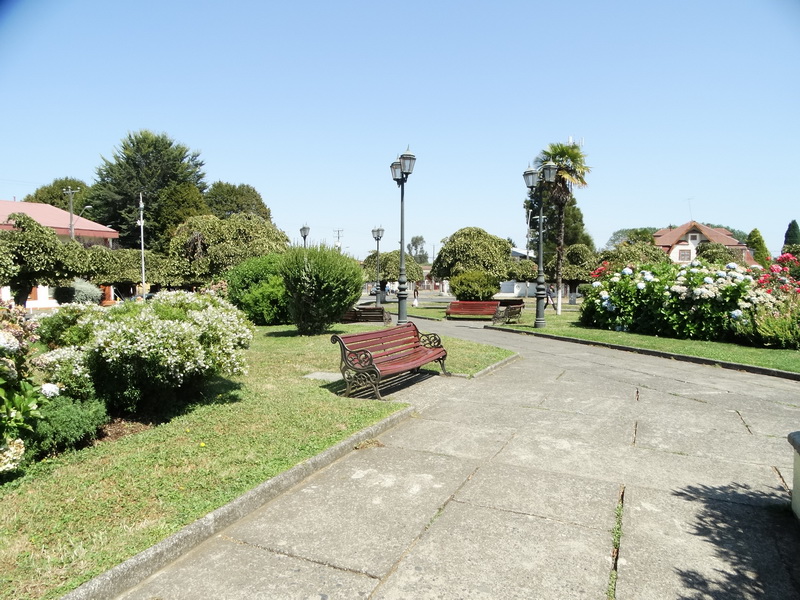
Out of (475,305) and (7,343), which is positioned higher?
(7,343)

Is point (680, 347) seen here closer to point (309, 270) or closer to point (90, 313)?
point (309, 270)

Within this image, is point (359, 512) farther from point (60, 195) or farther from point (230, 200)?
point (60, 195)

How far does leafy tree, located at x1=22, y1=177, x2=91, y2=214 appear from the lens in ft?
195

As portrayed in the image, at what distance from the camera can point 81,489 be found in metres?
3.74

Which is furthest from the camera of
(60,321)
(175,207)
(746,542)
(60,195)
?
(60,195)

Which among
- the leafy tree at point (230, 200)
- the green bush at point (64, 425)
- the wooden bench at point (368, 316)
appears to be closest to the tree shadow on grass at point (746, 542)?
the green bush at point (64, 425)

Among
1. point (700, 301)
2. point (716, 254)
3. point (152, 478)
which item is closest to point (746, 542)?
point (152, 478)

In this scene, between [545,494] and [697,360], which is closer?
[545,494]

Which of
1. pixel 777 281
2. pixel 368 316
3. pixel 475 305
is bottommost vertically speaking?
pixel 368 316

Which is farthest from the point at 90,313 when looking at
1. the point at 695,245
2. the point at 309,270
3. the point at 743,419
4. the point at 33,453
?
the point at 695,245

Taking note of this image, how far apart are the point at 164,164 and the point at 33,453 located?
59.3 m

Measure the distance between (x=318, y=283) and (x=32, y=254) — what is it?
59.8ft

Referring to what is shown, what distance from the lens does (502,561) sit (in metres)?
3.03

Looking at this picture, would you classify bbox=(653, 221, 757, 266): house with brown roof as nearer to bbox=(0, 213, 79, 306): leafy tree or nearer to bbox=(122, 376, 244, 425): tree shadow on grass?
bbox=(0, 213, 79, 306): leafy tree
